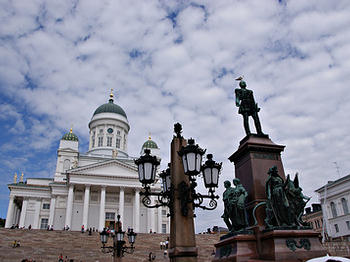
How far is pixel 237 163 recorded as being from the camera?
8.85 metres

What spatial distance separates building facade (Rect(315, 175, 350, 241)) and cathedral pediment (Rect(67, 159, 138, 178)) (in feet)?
102

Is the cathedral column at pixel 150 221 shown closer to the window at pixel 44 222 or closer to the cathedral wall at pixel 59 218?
the cathedral wall at pixel 59 218

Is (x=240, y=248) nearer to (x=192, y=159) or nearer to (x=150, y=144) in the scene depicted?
(x=192, y=159)

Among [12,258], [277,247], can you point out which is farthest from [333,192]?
[277,247]

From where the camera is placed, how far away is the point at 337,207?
1804 inches

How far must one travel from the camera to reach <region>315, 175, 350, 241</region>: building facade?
43.8 metres

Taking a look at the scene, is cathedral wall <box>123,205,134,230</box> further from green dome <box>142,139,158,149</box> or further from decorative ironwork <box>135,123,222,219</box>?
decorative ironwork <box>135,123,222,219</box>

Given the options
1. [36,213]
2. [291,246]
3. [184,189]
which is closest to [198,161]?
[184,189]

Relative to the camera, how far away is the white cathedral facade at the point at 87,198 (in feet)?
168

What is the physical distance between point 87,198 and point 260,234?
4682cm

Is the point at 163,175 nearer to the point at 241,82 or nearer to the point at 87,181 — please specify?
the point at 241,82

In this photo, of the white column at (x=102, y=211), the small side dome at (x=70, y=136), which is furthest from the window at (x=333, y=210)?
the small side dome at (x=70, y=136)

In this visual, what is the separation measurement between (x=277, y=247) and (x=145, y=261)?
20.4 metres

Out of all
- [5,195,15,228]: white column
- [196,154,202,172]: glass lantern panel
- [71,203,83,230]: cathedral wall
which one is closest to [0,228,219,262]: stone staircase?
[71,203,83,230]: cathedral wall
